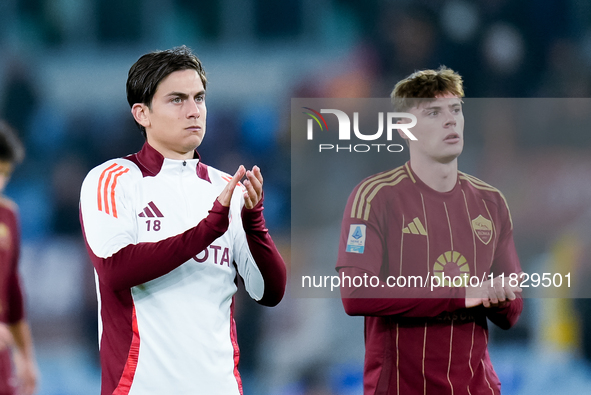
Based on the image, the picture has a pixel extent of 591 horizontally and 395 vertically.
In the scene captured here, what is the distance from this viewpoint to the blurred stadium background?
7.42ft

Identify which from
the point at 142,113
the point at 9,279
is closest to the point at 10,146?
the point at 9,279

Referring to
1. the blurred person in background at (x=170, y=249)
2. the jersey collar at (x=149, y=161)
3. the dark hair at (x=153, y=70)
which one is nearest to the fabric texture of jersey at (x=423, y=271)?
the blurred person in background at (x=170, y=249)

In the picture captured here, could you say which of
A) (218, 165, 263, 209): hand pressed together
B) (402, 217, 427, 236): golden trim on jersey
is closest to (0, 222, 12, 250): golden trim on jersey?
(218, 165, 263, 209): hand pressed together

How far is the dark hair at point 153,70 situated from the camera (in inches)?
67.5

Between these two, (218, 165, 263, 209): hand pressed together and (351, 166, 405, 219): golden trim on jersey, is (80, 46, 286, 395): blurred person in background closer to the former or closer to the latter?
(218, 165, 263, 209): hand pressed together

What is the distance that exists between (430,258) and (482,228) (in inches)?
8.0

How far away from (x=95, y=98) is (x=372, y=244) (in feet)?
4.56

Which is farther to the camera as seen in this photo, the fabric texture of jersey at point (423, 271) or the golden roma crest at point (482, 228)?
the golden roma crest at point (482, 228)

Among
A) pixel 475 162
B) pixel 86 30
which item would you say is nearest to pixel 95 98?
pixel 86 30

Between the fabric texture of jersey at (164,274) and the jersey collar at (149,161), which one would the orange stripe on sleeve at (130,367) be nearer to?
the fabric texture of jersey at (164,274)

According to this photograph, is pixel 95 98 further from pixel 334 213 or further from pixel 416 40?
pixel 416 40

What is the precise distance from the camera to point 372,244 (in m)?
1.89

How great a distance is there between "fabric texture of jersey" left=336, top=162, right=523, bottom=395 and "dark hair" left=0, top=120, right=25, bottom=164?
1.42 m

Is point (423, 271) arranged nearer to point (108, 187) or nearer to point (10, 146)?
point (108, 187)
